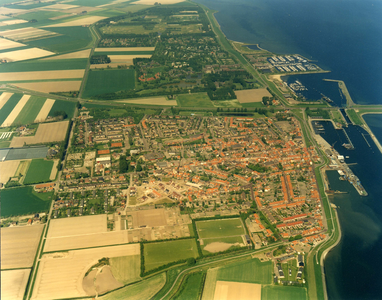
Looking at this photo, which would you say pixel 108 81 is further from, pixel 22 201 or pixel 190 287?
pixel 190 287

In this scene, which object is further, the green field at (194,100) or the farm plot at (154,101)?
the farm plot at (154,101)

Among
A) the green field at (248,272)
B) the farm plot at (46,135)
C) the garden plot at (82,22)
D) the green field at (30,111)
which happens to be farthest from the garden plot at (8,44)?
the green field at (248,272)

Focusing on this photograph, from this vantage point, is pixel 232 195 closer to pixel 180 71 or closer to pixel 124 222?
pixel 124 222

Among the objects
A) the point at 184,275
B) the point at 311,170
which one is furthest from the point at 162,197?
the point at 311,170

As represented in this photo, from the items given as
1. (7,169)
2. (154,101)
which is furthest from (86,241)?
(154,101)

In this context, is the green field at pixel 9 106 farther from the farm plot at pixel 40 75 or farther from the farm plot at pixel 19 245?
the farm plot at pixel 19 245

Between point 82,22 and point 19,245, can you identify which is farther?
point 82,22

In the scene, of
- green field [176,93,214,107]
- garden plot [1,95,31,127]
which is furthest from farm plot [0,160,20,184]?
green field [176,93,214,107]
